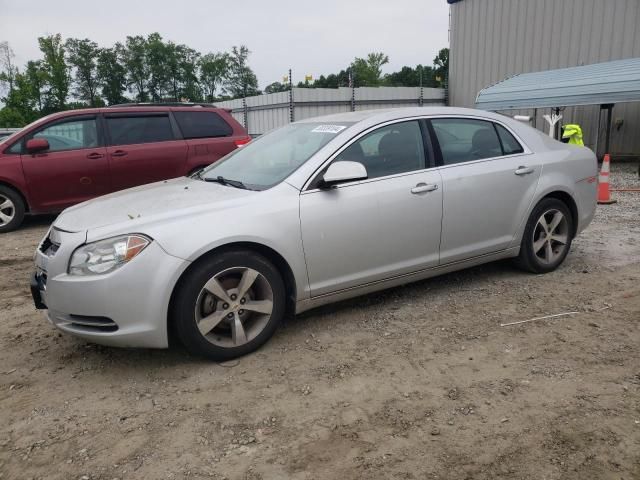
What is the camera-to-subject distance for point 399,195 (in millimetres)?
3859

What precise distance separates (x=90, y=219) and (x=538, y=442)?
2.84 m

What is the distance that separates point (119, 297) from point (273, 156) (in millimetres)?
1651

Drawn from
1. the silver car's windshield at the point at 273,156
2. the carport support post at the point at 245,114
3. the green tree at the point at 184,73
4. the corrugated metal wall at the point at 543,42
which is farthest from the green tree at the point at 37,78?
the silver car's windshield at the point at 273,156

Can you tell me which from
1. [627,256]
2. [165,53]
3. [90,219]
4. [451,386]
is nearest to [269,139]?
[90,219]

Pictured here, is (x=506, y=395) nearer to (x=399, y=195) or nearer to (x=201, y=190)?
(x=399, y=195)

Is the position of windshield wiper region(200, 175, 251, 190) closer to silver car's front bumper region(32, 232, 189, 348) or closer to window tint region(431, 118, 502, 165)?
silver car's front bumper region(32, 232, 189, 348)

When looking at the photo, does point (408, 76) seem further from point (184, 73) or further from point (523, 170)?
point (523, 170)

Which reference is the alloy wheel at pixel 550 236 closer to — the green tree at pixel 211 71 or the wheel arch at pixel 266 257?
the wheel arch at pixel 266 257

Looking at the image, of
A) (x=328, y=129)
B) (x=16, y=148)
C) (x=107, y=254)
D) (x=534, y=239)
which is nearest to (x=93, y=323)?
(x=107, y=254)

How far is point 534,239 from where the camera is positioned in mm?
4707

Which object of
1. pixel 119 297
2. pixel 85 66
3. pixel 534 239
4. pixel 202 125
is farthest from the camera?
pixel 85 66

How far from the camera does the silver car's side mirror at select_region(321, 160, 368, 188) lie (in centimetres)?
354

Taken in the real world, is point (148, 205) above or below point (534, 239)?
above

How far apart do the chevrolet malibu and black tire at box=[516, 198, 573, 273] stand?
0.5 inches
